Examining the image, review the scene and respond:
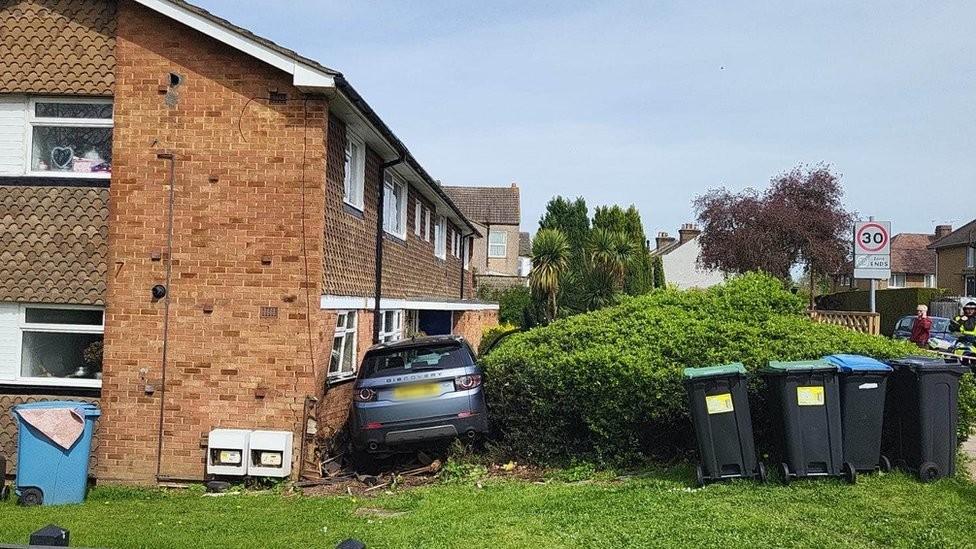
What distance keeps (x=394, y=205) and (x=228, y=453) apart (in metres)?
6.72

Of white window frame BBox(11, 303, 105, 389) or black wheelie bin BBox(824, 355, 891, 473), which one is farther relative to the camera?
white window frame BBox(11, 303, 105, 389)

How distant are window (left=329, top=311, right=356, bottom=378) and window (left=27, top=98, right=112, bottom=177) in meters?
3.44

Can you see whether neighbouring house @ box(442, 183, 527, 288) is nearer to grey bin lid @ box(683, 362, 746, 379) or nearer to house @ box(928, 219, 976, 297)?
house @ box(928, 219, 976, 297)

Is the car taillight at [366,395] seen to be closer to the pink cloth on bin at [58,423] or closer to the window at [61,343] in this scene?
the pink cloth on bin at [58,423]

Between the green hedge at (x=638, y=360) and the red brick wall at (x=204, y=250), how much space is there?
8.21 feet

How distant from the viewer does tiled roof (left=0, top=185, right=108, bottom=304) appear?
10391mm

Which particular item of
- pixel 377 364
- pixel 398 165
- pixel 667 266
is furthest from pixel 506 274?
pixel 377 364

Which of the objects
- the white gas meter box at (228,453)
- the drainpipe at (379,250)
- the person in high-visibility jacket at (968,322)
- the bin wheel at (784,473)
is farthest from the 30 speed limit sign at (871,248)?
the white gas meter box at (228,453)

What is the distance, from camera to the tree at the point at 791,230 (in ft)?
109

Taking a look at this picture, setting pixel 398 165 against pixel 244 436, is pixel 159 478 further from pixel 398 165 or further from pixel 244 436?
pixel 398 165

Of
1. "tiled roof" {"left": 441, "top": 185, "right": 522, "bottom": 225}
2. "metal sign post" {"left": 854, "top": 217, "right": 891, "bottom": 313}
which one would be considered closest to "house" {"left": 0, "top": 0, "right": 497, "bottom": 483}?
"metal sign post" {"left": 854, "top": 217, "right": 891, "bottom": 313}

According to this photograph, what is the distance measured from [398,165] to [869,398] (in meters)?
8.66

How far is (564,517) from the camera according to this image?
7199mm

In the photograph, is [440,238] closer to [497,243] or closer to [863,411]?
[863,411]
